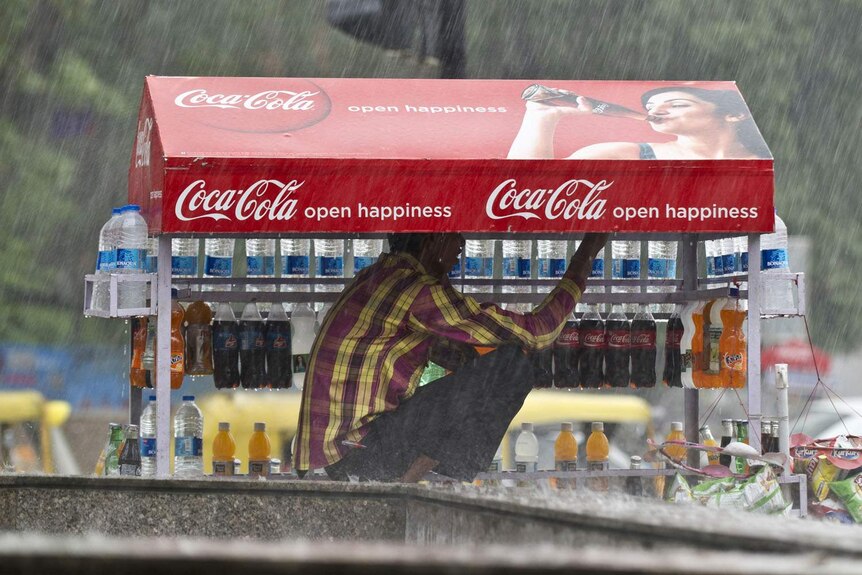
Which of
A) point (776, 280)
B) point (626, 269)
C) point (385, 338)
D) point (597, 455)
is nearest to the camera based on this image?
point (385, 338)

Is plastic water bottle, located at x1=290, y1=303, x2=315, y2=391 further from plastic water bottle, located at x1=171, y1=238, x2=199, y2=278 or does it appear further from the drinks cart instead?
the drinks cart

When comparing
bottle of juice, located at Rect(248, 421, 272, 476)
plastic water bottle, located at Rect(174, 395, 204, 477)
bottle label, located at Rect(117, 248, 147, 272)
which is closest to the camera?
bottle label, located at Rect(117, 248, 147, 272)

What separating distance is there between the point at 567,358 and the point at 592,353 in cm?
15

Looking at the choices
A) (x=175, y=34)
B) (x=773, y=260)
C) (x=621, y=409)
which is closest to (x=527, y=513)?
(x=773, y=260)

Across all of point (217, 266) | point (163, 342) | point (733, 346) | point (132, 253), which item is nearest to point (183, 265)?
point (217, 266)

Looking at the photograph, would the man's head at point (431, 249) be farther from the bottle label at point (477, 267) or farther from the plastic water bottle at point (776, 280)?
the plastic water bottle at point (776, 280)

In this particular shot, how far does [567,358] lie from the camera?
7988 millimetres

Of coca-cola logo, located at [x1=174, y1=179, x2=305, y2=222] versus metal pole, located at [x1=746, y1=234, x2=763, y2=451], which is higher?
coca-cola logo, located at [x1=174, y1=179, x2=305, y2=222]

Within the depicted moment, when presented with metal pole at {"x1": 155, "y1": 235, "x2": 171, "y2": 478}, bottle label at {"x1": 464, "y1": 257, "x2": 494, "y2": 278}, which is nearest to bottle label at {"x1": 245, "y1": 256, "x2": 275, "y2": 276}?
bottle label at {"x1": 464, "y1": 257, "x2": 494, "y2": 278}

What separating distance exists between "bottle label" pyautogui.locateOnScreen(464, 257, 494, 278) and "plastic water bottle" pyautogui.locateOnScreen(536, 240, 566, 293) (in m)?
Result: 0.31

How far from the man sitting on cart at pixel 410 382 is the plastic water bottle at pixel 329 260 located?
1286mm

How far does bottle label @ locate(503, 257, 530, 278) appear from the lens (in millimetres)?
7914

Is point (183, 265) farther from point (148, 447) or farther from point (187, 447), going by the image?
point (148, 447)

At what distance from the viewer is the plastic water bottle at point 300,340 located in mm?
7570
